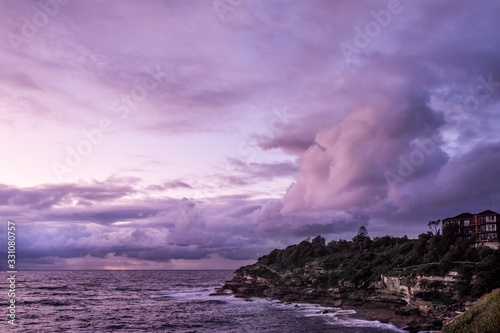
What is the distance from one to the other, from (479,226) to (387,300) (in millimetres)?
28640

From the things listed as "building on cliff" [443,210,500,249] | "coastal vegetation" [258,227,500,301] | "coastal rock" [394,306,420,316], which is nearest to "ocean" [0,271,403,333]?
"coastal rock" [394,306,420,316]

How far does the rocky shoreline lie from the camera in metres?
55.8

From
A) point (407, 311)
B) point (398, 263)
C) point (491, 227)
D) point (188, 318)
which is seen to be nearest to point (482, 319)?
point (407, 311)

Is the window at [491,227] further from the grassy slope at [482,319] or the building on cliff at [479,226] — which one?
the grassy slope at [482,319]

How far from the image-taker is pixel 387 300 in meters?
72.7

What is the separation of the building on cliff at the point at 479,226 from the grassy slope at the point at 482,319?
58.8 m

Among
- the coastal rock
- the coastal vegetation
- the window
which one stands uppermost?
the window

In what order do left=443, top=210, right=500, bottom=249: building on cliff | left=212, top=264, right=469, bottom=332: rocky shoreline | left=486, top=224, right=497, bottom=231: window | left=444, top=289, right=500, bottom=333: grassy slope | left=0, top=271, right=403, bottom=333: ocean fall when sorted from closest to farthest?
1. left=444, top=289, right=500, bottom=333: grassy slope
2. left=212, top=264, right=469, bottom=332: rocky shoreline
3. left=0, top=271, right=403, bottom=333: ocean
4. left=443, top=210, right=500, bottom=249: building on cliff
5. left=486, top=224, right=497, bottom=231: window

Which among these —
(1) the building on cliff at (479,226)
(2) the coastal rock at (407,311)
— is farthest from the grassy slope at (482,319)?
(1) the building on cliff at (479,226)

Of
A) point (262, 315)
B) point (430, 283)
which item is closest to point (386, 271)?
point (430, 283)

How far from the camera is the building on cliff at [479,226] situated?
80562 mm

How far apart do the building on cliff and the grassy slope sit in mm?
58837

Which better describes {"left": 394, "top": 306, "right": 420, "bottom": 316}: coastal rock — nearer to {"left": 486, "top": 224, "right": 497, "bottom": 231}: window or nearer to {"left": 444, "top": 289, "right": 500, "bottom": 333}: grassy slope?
{"left": 486, "top": 224, "right": 497, "bottom": 231}: window

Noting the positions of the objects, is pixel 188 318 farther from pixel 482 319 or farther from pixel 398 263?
pixel 482 319
